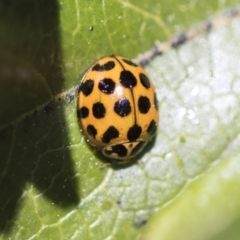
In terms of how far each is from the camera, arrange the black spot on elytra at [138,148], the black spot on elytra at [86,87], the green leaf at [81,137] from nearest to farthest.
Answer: the green leaf at [81,137] → the black spot on elytra at [86,87] → the black spot on elytra at [138,148]

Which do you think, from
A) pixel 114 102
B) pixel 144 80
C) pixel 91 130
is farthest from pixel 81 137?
pixel 144 80

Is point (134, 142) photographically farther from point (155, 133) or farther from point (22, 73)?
point (22, 73)

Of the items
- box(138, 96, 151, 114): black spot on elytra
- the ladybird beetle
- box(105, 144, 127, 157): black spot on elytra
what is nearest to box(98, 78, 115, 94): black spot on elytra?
the ladybird beetle

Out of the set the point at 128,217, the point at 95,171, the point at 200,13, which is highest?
the point at 200,13

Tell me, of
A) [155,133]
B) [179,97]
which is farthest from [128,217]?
[179,97]

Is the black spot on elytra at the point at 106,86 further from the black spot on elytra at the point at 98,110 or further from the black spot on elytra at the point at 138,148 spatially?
the black spot on elytra at the point at 138,148

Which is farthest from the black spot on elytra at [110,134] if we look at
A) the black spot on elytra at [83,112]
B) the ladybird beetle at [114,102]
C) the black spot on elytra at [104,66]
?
the black spot on elytra at [104,66]

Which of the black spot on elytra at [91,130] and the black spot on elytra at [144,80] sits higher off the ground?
the black spot on elytra at [144,80]

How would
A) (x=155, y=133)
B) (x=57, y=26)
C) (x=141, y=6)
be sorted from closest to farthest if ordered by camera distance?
(x=57, y=26) < (x=141, y=6) < (x=155, y=133)
